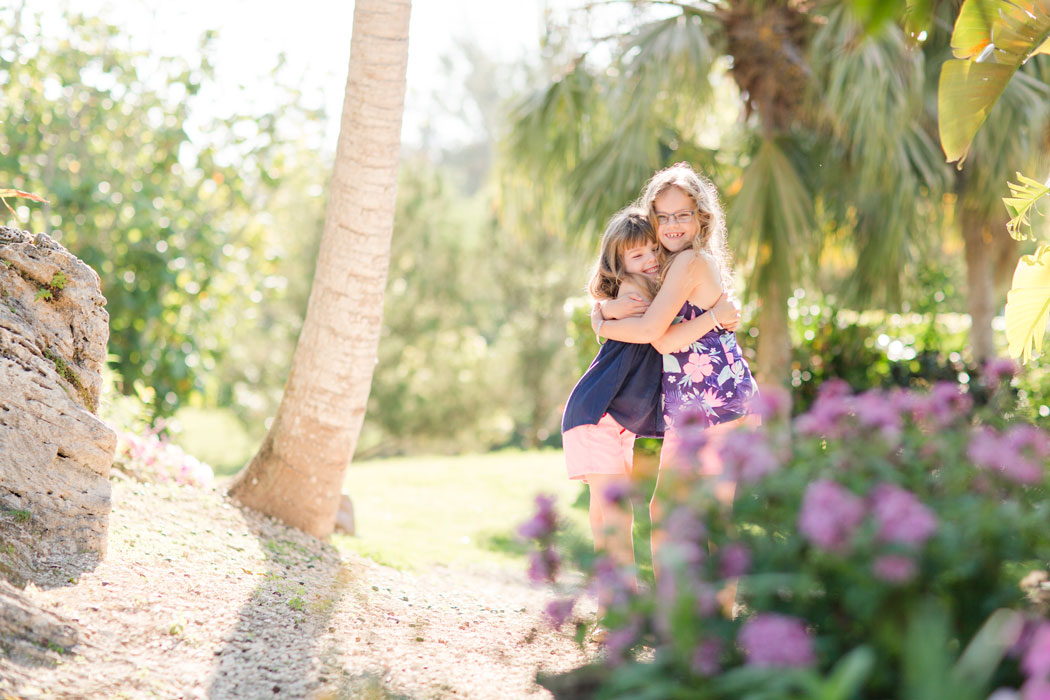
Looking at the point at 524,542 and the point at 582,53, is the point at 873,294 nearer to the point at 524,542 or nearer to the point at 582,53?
the point at 582,53

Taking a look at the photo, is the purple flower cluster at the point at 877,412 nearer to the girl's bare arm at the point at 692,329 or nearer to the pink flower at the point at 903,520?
the pink flower at the point at 903,520

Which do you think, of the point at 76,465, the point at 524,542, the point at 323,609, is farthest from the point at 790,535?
the point at 76,465

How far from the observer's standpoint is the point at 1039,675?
1.35m

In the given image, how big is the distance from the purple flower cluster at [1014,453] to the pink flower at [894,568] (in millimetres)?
382

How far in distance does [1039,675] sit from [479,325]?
51.2 feet

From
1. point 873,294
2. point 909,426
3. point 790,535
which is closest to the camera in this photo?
point 790,535

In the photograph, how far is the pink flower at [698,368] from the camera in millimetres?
3225

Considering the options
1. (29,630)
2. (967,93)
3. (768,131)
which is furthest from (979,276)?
(29,630)

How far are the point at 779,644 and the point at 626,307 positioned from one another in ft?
6.09

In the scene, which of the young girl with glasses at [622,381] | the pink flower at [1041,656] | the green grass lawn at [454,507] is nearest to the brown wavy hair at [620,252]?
the young girl with glasses at [622,381]

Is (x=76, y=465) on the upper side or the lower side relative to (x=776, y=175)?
lower

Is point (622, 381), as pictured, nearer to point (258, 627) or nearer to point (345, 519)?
point (258, 627)

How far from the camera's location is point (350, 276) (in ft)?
14.7

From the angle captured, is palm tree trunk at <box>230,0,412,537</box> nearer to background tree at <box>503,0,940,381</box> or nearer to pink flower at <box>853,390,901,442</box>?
background tree at <box>503,0,940,381</box>
